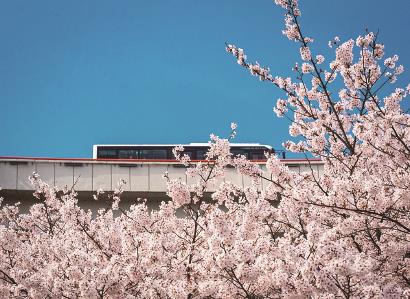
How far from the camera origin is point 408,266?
7711mm

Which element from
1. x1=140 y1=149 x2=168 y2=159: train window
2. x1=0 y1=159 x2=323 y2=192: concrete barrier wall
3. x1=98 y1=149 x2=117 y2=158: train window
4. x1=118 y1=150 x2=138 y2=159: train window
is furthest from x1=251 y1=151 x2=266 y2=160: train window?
x1=98 y1=149 x2=117 y2=158: train window

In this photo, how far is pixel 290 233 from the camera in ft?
37.0

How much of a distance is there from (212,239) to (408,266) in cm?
325

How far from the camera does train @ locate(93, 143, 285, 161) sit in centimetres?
2889

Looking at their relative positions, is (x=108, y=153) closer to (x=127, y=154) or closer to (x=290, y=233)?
(x=127, y=154)

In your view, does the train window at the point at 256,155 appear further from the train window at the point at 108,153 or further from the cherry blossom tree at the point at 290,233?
the cherry blossom tree at the point at 290,233

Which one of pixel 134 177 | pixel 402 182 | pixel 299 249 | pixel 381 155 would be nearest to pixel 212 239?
pixel 299 249

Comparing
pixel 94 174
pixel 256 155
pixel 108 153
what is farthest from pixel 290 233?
pixel 108 153

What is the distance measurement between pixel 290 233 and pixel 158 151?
18457 mm

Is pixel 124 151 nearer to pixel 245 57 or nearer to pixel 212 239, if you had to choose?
pixel 245 57

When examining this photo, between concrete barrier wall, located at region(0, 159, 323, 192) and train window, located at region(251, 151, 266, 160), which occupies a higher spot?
train window, located at region(251, 151, 266, 160)

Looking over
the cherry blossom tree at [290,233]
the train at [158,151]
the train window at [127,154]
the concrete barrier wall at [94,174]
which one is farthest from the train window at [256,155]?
the cherry blossom tree at [290,233]

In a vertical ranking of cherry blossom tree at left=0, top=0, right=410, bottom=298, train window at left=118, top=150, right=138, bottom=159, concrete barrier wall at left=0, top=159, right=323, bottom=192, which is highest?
train window at left=118, top=150, right=138, bottom=159

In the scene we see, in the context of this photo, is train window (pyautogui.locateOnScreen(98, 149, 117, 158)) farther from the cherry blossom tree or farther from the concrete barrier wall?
the cherry blossom tree
